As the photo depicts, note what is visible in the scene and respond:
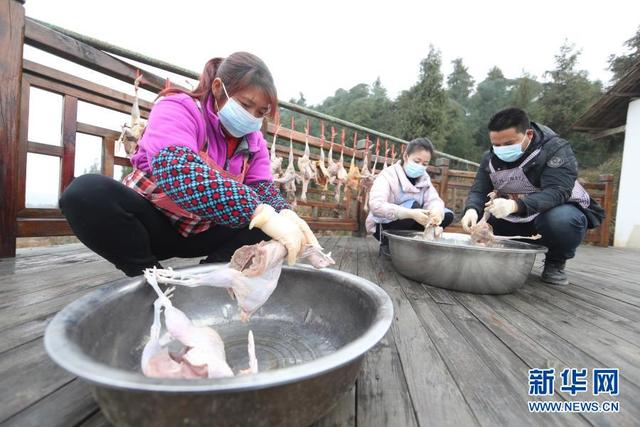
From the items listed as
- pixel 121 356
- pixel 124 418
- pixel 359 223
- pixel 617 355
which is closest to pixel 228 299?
pixel 121 356

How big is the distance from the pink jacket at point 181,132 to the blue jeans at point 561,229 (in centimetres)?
231

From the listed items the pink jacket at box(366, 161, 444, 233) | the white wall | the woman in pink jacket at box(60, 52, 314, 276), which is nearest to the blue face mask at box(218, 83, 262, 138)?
the woman in pink jacket at box(60, 52, 314, 276)

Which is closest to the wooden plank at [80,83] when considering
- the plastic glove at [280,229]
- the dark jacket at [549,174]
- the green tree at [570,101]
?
the plastic glove at [280,229]

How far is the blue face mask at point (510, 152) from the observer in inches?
97.2

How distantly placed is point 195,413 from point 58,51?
305 centimetres

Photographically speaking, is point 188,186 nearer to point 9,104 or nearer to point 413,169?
point 9,104

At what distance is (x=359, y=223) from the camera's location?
5.38 meters

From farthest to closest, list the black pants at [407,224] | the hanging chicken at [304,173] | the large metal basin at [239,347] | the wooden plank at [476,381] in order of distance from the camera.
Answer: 1. the hanging chicken at [304,173]
2. the black pants at [407,224]
3. the wooden plank at [476,381]
4. the large metal basin at [239,347]

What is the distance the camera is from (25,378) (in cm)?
94

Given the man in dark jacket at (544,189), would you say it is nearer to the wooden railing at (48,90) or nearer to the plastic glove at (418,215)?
the plastic glove at (418,215)

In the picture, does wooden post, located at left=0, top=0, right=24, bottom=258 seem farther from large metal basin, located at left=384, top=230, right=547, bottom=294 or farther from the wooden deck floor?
large metal basin, located at left=384, top=230, right=547, bottom=294

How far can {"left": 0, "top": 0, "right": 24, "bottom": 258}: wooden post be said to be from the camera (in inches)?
85.5

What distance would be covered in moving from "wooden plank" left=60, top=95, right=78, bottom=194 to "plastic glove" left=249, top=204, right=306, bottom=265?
253 centimetres

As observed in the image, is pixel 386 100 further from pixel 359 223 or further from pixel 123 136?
pixel 123 136
